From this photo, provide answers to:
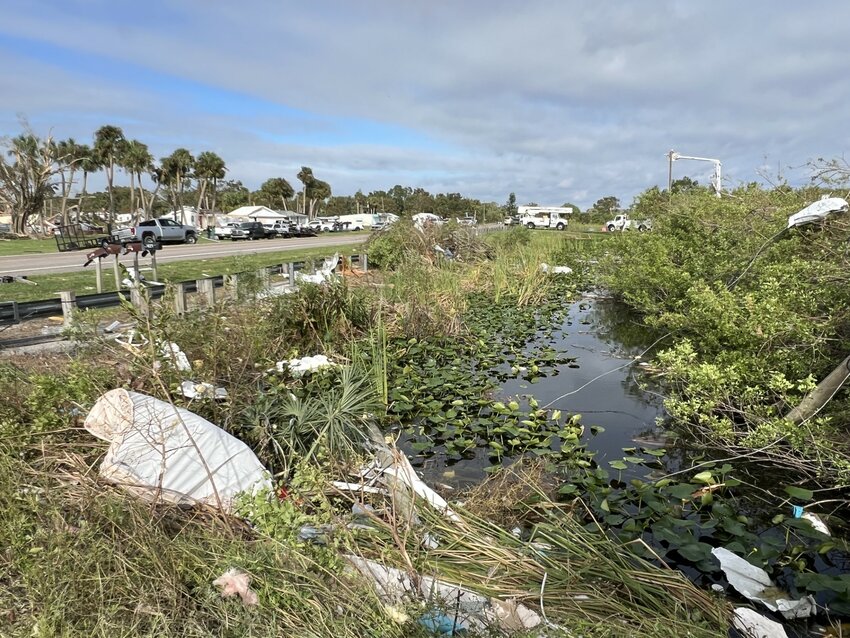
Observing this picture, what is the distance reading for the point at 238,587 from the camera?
2.14 metres

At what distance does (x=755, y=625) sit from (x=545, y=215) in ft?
183

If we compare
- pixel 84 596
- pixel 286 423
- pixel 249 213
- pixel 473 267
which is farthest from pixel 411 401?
pixel 249 213

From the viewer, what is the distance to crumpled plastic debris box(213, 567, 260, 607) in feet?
6.96

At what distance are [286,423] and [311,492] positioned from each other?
2.76ft

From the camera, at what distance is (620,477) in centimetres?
396

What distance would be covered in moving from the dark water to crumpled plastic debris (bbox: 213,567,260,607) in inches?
77.2

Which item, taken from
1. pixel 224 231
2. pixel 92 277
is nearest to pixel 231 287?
pixel 92 277

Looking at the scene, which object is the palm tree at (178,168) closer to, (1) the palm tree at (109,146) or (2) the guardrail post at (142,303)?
(1) the palm tree at (109,146)

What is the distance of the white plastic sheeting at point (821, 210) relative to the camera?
4.04 metres

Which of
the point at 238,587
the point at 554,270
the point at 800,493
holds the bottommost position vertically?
the point at 800,493

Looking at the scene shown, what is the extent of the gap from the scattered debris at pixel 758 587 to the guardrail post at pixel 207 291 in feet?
19.2

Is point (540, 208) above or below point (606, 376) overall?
above

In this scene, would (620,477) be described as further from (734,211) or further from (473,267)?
(473,267)

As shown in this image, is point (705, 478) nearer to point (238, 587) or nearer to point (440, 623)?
point (440, 623)
